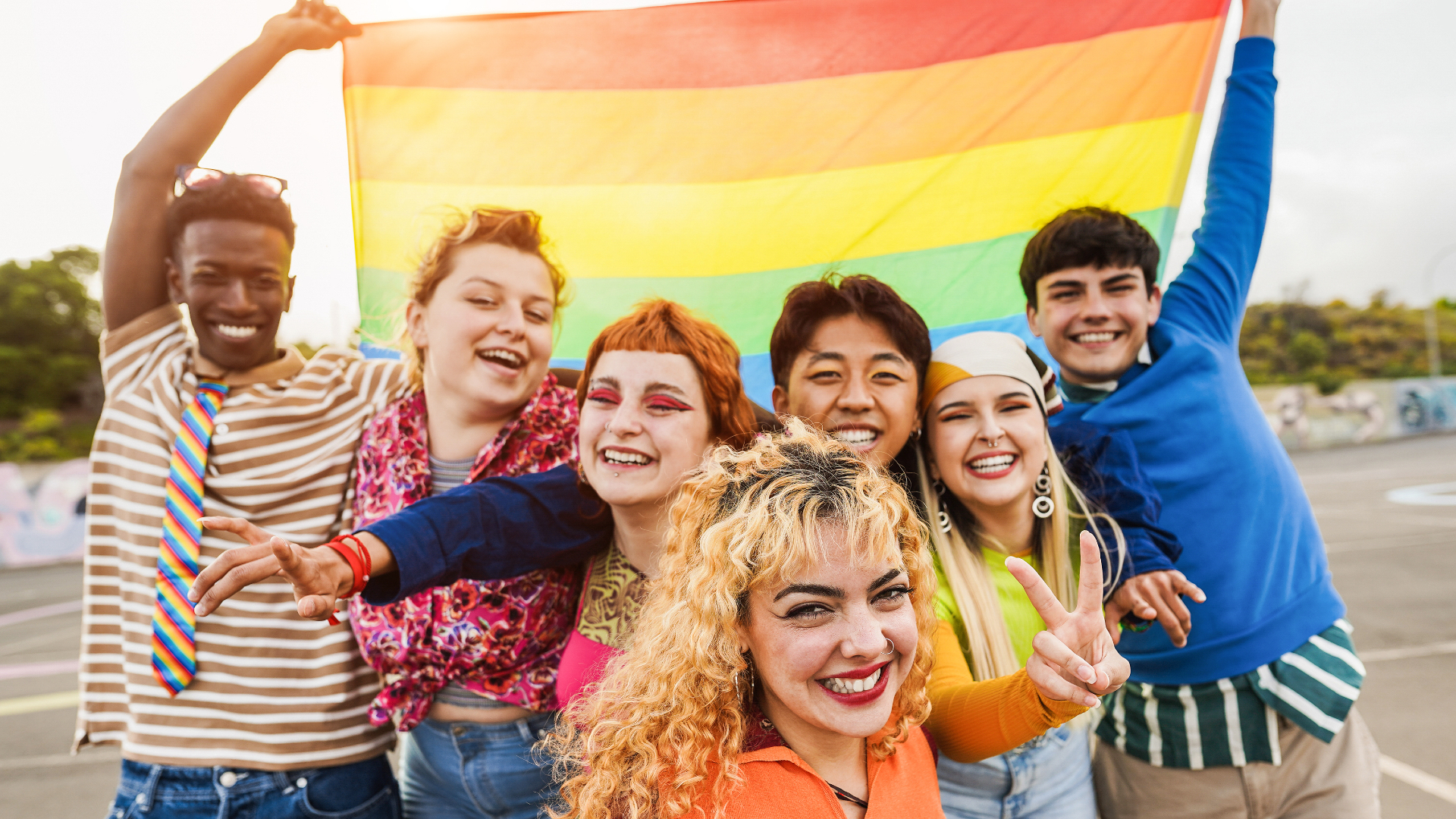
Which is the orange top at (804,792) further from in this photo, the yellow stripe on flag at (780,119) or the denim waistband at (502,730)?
the yellow stripe on flag at (780,119)

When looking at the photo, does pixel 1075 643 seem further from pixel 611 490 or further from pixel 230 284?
pixel 230 284

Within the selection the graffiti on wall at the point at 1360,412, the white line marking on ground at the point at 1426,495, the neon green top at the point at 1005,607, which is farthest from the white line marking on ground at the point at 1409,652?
the graffiti on wall at the point at 1360,412

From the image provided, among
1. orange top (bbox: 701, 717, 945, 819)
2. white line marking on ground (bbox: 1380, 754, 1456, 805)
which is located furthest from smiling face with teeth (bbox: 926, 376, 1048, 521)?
white line marking on ground (bbox: 1380, 754, 1456, 805)

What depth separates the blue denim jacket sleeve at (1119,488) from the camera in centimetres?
218

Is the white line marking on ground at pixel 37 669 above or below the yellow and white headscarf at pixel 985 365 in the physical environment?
below

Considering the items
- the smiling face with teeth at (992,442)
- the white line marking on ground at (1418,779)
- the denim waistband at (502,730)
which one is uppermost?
the smiling face with teeth at (992,442)

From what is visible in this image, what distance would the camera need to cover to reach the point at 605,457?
2.13 metres

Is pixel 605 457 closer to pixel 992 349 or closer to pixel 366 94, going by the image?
pixel 992 349

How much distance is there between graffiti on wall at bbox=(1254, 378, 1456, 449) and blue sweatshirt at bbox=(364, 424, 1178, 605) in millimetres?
27959

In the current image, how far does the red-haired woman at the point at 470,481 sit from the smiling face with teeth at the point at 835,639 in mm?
959

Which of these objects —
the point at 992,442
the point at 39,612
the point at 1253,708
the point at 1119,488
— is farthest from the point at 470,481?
the point at 39,612

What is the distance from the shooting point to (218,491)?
7.84ft

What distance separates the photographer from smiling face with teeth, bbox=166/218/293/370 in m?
2.40

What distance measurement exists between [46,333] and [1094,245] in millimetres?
34984
